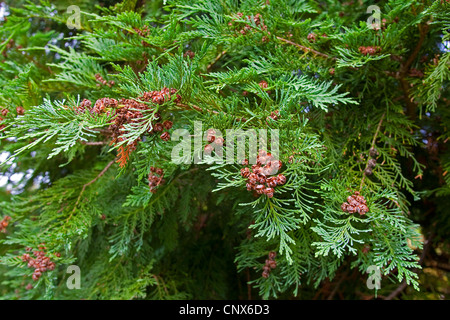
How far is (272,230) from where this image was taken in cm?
81

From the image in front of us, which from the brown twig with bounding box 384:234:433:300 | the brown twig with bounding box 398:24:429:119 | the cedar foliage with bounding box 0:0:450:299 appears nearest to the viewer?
the cedar foliage with bounding box 0:0:450:299

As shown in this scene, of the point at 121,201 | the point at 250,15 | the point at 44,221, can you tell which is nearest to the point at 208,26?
the point at 250,15

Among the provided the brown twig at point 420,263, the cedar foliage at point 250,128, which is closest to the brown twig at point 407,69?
the cedar foliage at point 250,128

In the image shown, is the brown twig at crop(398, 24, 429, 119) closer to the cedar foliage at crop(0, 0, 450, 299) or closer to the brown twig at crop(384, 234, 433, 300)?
the cedar foliage at crop(0, 0, 450, 299)

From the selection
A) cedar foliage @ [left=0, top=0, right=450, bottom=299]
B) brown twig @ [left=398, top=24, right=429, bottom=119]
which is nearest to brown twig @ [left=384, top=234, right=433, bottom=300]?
cedar foliage @ [left=0, top=0, right=450, bottom=299]

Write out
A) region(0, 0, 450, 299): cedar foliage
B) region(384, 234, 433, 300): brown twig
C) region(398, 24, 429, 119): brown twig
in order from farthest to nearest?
region(384, 234, 433, 300): brown twig, region(398, 24, 429, 119): brown twig, region(0, 0, 450, 299): cedar foliage

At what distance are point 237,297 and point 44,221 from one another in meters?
1.02

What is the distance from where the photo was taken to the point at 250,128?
2.83ft

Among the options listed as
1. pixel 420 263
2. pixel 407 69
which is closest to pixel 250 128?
pixel 407 69

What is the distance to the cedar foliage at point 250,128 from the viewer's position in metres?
0.84

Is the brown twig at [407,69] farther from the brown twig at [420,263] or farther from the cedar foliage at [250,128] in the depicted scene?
the brown twig at [420,263]

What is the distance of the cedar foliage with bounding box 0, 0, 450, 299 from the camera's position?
84 centimetres

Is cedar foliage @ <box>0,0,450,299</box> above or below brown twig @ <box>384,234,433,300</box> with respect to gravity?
above
